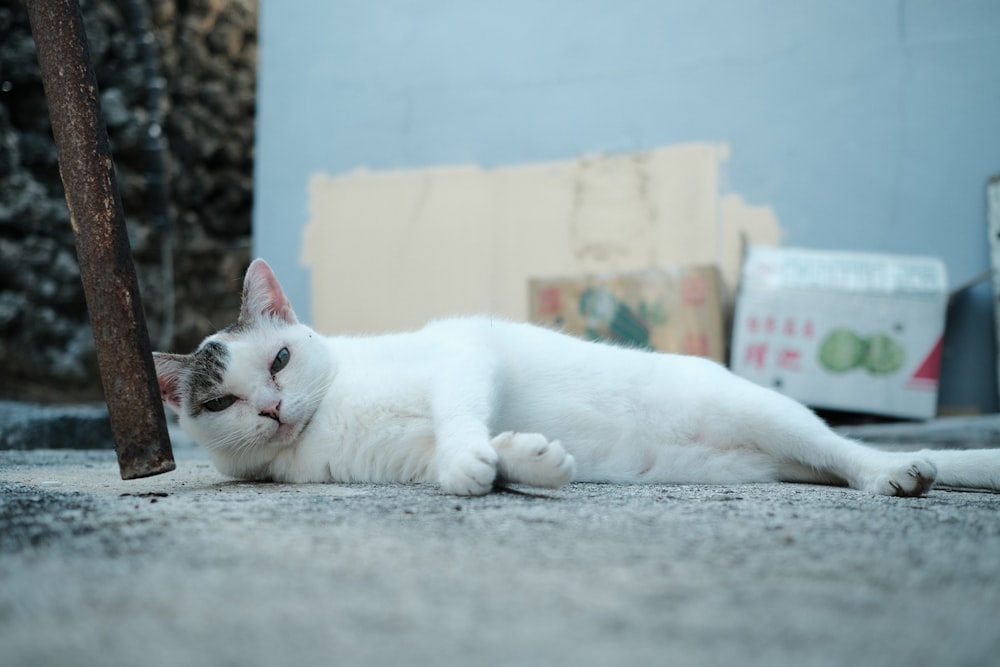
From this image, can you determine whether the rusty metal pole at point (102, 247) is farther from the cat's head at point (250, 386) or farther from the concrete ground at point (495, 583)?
the cat's head at point (250, 386)

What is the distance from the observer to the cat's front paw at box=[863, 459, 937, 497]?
1.44 m

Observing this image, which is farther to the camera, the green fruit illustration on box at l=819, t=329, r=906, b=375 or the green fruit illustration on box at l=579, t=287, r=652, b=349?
the green fruit illustration on box at l=579, t=287, r=652, b=349

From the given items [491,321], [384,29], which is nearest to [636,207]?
[384,29]

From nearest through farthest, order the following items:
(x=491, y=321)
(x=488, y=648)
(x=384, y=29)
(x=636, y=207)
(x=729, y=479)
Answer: (x=488, y=648), (x=729, y=479), (x=491, y=321), (x=636, y=207), (x=384, y=29)

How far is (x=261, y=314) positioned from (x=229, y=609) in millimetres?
1280

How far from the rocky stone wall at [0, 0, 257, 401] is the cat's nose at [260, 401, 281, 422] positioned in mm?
3739

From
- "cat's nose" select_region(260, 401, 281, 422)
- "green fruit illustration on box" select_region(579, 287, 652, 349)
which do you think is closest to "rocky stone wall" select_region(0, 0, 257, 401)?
"green fruit illustration on box" select_region(579, 287, 652, 349)

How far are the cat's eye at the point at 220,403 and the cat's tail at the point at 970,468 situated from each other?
4.65 feet

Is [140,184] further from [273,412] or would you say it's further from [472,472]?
[472,472]

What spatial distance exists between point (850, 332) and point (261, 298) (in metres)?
2.99

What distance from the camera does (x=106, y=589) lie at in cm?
73

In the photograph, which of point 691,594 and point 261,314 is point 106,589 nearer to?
point 691,594

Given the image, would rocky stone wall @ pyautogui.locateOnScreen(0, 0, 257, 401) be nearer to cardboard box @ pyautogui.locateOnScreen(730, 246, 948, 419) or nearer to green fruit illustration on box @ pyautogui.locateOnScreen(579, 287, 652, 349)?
green fruit illustration on box @ pyautogui.locateOnScreen(579, 287, 652, 349)

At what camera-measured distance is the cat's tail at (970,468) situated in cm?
158
